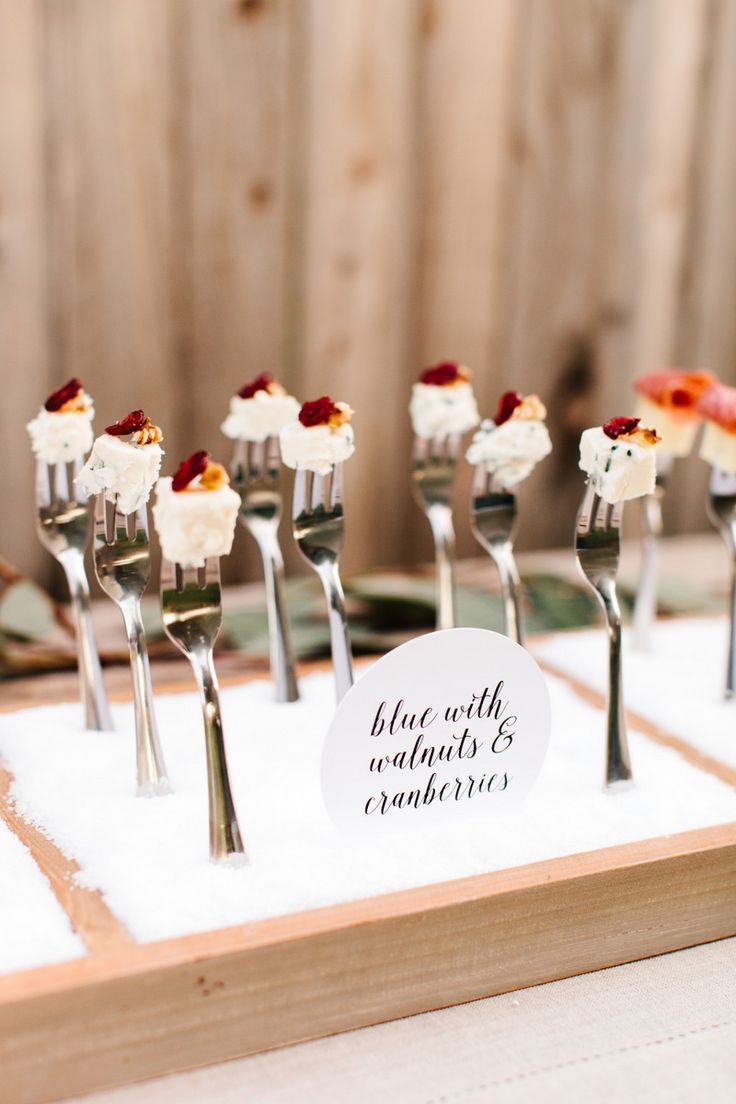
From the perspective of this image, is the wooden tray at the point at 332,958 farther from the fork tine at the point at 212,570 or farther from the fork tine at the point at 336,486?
the fork tine at the point at 336,486

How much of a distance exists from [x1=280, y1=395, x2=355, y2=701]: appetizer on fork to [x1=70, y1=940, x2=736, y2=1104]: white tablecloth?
11.3 inches

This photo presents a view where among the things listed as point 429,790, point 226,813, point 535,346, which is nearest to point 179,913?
point 226,813

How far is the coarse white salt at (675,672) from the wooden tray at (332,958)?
0.19m

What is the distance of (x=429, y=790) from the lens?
0.73m

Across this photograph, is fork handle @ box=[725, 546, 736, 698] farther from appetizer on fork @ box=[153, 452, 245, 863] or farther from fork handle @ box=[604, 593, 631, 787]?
appetizer on fork @ box=[153, 452, 245, 863]

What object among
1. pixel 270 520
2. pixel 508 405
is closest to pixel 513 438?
pixel 508 405

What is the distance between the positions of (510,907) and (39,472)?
19.0 inches

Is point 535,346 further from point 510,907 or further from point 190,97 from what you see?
point 510,907

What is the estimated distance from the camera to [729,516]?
104cm

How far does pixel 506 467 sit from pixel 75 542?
344 mm

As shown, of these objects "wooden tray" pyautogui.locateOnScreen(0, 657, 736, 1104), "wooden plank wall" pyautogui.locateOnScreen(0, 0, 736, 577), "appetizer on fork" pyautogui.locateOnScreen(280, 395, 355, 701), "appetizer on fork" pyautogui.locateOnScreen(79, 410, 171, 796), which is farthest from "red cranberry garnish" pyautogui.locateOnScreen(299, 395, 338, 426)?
"wooden plank wall" pyautogui.locateOnScreen(0, 0, 736, 577)

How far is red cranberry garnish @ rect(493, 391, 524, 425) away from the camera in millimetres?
862

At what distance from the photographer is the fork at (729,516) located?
39.6 inches

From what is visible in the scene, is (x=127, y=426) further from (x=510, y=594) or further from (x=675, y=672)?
(x=675, y=672)
